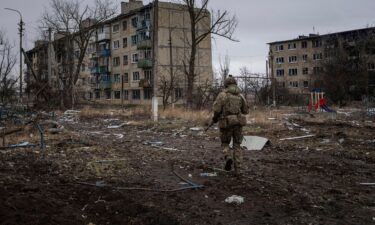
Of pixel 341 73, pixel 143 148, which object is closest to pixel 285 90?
pixel 341 73

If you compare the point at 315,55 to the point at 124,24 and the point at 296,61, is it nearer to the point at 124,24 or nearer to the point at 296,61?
the point at 296,61

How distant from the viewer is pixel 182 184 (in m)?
6.96

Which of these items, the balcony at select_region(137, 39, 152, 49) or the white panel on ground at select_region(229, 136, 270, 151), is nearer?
the white panel on ground at select_region(229, 136, 270, 151)

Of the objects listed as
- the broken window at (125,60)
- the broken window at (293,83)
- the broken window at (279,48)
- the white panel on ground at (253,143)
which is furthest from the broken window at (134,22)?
the white panel on ground at (253,143)

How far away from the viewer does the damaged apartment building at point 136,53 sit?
176 ft

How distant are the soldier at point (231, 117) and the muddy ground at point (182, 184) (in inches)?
14.3

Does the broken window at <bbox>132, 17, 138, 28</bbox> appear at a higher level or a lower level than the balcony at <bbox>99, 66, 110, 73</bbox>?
higher

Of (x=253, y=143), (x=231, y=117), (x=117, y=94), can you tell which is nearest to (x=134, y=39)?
(x=117, y=94)

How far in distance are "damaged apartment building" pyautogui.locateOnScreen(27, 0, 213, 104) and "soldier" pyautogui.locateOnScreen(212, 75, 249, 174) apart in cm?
4042

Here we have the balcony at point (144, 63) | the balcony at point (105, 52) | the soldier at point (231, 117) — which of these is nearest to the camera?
the soldier at point (231, 117)

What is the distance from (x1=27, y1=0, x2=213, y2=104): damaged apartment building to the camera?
53.7 meters

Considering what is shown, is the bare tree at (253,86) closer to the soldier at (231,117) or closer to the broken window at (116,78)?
the soldier at (231,117)

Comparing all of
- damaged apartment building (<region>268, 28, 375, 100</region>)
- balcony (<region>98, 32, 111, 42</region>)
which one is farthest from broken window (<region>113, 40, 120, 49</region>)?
damaged apartment building (<region>268, 28, 375, 100</region>)

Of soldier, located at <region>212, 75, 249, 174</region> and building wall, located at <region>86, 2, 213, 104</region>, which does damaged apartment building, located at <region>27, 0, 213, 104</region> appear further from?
soldier, located at <region>212, 75, 249, 174</region>
